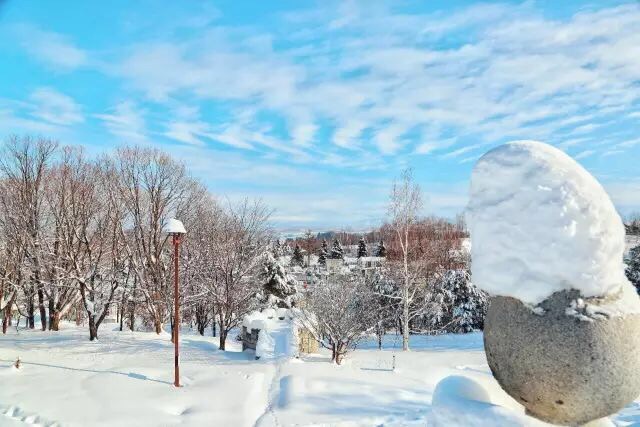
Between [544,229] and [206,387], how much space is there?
352 inches

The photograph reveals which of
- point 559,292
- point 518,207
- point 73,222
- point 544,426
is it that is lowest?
point 544,426

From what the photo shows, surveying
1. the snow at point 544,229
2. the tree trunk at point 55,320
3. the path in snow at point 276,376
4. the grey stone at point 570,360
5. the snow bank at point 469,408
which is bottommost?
the path in snow at point 276,376

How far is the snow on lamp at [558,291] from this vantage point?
3.41 metres

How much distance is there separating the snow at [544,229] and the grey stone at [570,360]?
169 mm

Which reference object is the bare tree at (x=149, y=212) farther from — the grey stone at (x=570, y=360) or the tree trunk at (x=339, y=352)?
the grey stone at (x=570, y=360)

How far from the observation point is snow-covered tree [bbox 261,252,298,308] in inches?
914

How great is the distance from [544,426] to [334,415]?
5.73m

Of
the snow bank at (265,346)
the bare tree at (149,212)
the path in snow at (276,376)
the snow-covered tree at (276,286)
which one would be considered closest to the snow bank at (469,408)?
the path in snow at (276,376)

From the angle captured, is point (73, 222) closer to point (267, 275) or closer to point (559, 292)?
point (267, 275)

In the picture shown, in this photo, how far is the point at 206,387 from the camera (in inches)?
401

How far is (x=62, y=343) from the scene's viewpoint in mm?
15055

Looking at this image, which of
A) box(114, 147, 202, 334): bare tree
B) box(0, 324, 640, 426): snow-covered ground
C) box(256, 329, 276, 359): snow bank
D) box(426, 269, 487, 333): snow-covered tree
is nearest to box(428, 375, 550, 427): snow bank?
box(0, 324, 640, 426): snow-covered ground

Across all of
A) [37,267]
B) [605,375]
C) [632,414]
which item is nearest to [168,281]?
[37,267]

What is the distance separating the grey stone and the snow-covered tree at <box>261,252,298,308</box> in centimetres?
1986
